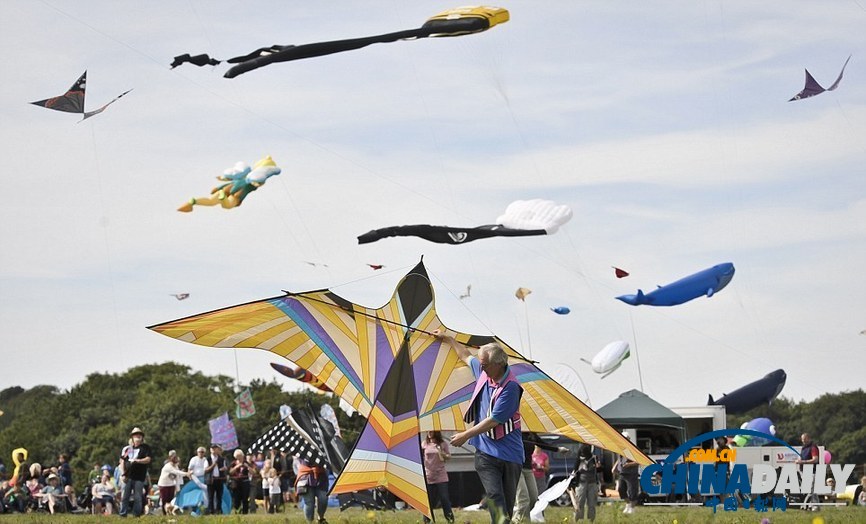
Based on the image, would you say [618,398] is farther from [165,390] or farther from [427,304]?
[165,390]

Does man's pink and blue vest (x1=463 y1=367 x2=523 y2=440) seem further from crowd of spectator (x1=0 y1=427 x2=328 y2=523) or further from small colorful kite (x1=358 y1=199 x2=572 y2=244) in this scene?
crowd of spectator (x1=0 y1=427 x2=328 y2=523)

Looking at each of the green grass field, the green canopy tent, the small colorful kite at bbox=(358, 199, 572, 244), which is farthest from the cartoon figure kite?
the green canopy tent

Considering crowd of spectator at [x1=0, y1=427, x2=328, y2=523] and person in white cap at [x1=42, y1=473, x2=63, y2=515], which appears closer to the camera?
crowd of spectator at [x1=0, y1=427, x2=328, y2=523]

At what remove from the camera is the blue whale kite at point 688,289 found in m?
22.9

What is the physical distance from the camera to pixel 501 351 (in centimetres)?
900

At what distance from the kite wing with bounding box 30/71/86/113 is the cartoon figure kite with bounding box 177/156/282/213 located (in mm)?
2095

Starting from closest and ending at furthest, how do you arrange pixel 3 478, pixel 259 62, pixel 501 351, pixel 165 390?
1. pixel 501 351
2. pixel 259 62
3. pixel 3 478
4. pixel 165 390

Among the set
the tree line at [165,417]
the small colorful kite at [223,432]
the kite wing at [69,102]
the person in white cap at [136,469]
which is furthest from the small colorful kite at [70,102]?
the tree line at [165,417]

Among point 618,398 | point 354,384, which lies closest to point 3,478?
point 618,398

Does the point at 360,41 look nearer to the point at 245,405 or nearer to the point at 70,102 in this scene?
the point at 70,102

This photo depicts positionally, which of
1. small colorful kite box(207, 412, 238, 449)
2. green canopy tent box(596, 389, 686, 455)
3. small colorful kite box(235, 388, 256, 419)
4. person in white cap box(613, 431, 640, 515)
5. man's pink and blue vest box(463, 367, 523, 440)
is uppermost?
small colorful kite box(235, 388, 256, 419)

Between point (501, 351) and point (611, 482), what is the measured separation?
21710mm

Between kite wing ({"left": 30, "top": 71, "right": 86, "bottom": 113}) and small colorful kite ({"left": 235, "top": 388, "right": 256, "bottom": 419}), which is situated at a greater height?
kite wing ({"left": 30, "top": 71, "right": 86, "bottom": 113})

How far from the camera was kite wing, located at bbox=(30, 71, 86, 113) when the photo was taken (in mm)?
16734
